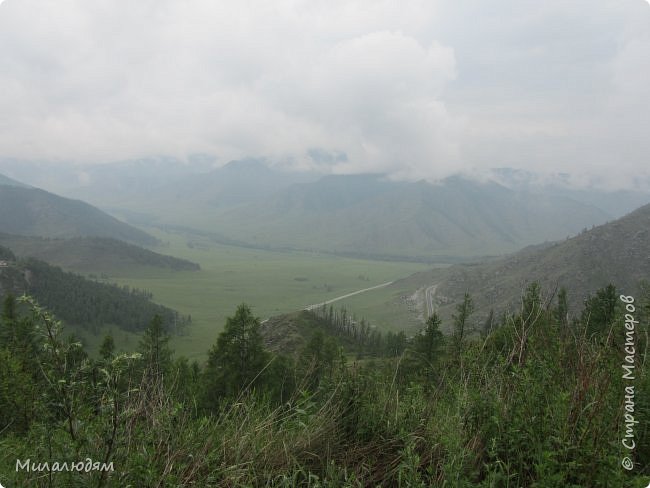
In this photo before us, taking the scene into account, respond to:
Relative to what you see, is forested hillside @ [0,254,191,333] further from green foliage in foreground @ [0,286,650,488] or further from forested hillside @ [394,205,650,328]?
green foliage in foreground @ [0,286,650,488]

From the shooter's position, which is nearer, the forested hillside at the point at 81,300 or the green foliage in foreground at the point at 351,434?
the green foliage in foreground at the point at 351,434

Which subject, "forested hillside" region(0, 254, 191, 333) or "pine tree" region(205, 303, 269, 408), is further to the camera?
"forested hillside" region(0, 254, 191, 333)

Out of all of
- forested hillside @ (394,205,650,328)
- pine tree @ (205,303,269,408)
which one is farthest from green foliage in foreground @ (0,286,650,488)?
forested hillside @ (394,205,650,328)

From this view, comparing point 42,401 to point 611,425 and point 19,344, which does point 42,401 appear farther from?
point 19,344

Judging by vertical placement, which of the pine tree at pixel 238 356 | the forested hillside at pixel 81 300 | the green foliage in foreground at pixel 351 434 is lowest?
the forested hillside at pixel 81 300

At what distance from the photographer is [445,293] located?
553 ft

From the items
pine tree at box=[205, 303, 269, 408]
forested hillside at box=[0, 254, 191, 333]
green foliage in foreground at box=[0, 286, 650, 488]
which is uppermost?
green foliage in foreground at box=[0, 286, 650, 488]

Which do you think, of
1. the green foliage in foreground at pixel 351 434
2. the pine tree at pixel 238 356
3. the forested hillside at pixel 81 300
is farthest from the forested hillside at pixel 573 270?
the green foliage in foreground at pixel 351 434

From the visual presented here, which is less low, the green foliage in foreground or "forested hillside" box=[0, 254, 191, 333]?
the green foliage in foreground

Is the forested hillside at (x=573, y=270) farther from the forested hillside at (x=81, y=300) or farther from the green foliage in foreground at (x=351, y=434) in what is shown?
the green foliage in foreground at (x=351, y=434)

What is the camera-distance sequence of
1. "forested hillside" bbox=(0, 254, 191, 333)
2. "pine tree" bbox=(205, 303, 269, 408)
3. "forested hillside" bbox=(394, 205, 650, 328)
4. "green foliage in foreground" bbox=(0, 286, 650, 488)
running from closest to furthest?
1. "green foliage in foreground" bbox=(0, 286, 650, 488)
2. "pine tree" bbox=(205, 303, 269, 408)
3. "forested hillside" bbox=(0, 254, 191, 333)
4. "forested hillside" bbox=(394, 205, 650, 328)

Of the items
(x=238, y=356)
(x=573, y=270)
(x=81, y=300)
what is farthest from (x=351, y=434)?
(x=573, y=270)

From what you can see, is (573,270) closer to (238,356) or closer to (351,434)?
(238,356)

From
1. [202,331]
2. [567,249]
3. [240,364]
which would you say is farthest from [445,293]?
[240,364]
